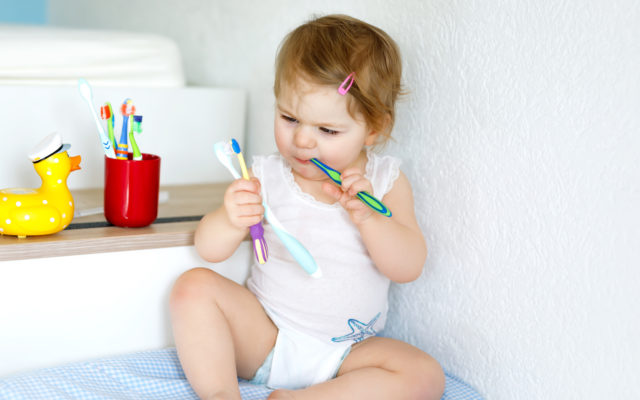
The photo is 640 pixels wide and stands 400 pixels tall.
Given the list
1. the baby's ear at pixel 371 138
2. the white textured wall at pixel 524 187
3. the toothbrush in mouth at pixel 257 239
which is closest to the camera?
the white textured wall at pixel 524 187

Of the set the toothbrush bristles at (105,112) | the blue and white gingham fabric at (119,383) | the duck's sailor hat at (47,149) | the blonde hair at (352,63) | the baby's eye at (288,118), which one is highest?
the blonde hair at (352,63)

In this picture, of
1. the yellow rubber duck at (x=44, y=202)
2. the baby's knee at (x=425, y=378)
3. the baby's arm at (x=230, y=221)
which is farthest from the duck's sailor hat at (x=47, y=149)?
the baby's knee at (x=425, y=378)

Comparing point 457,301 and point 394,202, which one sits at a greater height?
point 394,202

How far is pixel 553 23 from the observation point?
71 centimetres

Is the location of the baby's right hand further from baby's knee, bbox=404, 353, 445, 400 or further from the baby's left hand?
baby's knee, bbox=404, 353, 445, 400

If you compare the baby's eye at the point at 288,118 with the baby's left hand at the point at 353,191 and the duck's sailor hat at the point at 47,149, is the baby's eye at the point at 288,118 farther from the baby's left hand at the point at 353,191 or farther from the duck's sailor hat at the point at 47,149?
the duck's sailor hat at the point at 47,149

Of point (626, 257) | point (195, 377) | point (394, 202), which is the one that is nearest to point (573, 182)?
point (626, 257)

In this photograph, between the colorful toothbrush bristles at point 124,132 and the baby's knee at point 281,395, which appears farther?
the colorful toothbrush bristles at point 124,132

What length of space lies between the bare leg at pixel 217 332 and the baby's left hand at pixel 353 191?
0.20m

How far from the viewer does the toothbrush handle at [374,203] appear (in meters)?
0.76

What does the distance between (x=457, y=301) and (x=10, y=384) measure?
0.59 meters

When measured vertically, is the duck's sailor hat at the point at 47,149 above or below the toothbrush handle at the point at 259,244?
above

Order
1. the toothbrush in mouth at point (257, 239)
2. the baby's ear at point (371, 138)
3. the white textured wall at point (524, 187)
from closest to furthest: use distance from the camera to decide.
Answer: the white textured wall at point (524, 187), the toothbrush in mouth at point (257, 239), the baby's ear at point (371, 138)

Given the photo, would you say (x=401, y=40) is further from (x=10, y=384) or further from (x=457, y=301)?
(x=10, y=384)
